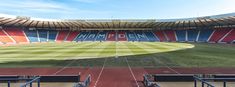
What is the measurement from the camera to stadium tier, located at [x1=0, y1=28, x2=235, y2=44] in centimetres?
9381

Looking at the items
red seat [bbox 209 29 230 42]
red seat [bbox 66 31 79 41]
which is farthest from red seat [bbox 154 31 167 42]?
red seat [bbox 66 31 79 41]

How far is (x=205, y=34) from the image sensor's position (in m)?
104

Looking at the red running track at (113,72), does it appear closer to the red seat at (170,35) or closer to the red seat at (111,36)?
the red seat at (170,35)

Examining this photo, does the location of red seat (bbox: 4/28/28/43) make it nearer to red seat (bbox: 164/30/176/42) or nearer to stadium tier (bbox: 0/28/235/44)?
stadium tier (bbox: 0/28/235/44)

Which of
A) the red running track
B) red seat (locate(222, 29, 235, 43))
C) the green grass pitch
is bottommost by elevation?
the red running track

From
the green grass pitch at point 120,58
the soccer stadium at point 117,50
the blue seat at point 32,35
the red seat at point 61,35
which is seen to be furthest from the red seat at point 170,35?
the green grass pitch at point 120,58

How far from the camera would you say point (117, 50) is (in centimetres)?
5247

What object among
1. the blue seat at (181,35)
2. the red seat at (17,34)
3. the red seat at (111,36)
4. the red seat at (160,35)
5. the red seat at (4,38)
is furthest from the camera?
the red seat at (111,36)

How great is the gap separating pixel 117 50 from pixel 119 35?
2684 inches

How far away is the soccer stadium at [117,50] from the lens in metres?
23.9

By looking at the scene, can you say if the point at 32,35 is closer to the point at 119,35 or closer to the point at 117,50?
the point at 119,35

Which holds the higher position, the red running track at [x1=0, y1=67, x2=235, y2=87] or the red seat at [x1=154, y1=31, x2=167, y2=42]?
the red seat at [x1=154, y1=31, x2=167, y2=42]

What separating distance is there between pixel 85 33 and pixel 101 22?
2119 cm

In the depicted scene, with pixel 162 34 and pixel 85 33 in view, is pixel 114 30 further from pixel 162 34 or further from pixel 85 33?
pixel 162 34
